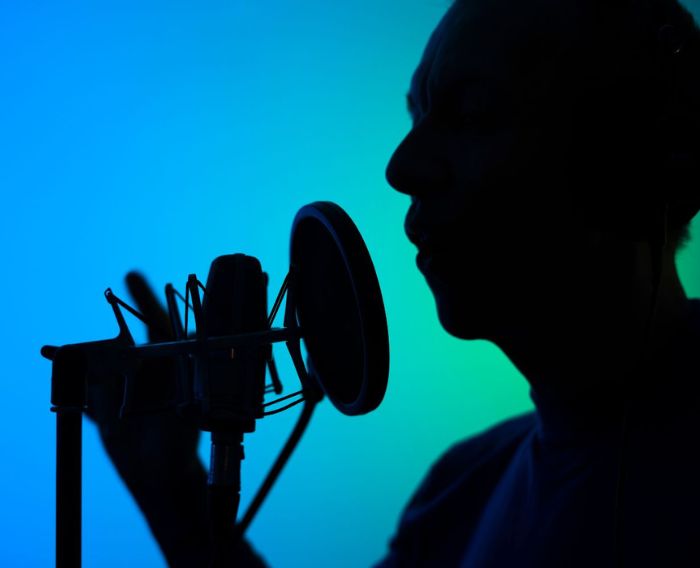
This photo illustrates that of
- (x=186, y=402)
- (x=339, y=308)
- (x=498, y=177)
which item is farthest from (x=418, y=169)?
(x=186, y=402)

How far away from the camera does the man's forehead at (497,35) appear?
0.68 meters

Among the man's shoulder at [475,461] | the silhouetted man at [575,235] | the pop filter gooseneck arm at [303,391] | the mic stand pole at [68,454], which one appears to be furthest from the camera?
the man's shoulder at [475,461]

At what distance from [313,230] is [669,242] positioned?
430mm

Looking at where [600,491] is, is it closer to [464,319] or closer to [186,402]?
[464,319]

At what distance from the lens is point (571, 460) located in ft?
2.51

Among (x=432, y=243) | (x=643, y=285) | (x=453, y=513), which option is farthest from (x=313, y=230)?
(x=453, y=513)

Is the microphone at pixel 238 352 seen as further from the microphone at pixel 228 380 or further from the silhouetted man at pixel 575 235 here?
the silhouetted man at pixel 575 235

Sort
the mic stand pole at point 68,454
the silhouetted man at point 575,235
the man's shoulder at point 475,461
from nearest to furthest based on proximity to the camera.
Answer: the mic stand pole at point 68,454 < the silhouetted man at point 575,235 < the man's shoulder at point 475,461

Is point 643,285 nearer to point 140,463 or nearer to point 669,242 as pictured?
point 669,242

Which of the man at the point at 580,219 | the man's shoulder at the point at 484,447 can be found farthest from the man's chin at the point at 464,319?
the man's shoulder at the point at 484,447

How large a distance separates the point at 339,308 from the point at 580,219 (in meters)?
0.29

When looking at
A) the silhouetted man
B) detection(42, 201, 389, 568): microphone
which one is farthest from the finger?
detection(42, 201, 389, 568): microphone

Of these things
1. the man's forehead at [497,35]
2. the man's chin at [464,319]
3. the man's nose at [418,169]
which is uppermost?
the man's forehead at [497,35]

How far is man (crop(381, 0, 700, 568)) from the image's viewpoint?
0.65m
